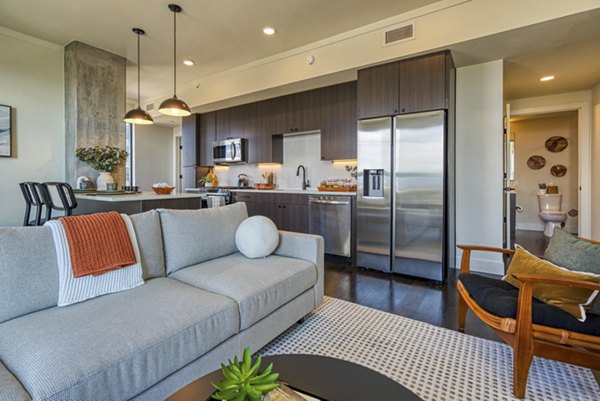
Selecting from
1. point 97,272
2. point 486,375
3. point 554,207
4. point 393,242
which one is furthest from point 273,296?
point 554,207

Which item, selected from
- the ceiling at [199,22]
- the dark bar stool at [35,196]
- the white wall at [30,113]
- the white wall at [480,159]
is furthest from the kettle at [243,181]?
the white wall at [480,159]

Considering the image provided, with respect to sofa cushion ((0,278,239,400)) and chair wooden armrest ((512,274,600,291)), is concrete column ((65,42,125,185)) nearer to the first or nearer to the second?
sofa cushion ((0,278,239,400))

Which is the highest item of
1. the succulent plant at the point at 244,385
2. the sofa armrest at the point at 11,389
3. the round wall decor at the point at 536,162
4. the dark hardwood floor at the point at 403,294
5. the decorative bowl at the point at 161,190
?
the round wall decor at the point at 536,162

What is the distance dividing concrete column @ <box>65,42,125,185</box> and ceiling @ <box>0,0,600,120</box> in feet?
0.74

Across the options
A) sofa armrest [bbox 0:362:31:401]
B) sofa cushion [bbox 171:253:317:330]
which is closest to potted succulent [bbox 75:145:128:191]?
sofa cushion [bbox 171:253:317:330]

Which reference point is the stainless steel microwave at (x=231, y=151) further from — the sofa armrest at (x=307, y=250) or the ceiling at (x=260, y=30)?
the sofa armrest at (x=307, y=250)

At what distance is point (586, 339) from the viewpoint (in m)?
1.42

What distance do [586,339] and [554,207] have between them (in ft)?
21.4

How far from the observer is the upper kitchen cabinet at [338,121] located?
4.39 meters

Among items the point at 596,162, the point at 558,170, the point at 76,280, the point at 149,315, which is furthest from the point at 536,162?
the point at 76,280

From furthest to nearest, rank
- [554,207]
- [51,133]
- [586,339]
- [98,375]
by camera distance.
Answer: [554,207] → [51,133] → [586,339] → [98,375]

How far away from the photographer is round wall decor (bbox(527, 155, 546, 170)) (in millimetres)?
6671

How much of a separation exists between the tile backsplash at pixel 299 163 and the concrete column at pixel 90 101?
97.0 inches

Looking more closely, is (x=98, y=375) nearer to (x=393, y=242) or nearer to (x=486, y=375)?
(x=486, y=375)
